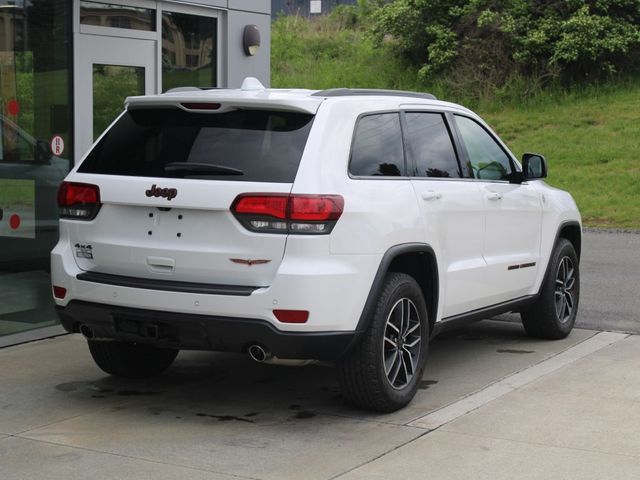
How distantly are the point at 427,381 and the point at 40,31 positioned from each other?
13.5 feet

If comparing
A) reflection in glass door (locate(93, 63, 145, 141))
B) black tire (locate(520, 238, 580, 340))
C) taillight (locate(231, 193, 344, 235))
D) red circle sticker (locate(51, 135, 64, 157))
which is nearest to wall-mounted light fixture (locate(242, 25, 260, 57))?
reflection in glass door (locate(93, 63, 145, 141))

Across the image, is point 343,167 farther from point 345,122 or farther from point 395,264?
point 395,264

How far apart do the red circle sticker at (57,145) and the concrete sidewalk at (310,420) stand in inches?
64.7

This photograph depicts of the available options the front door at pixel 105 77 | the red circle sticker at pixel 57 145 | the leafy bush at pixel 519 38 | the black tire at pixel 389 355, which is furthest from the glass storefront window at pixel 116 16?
the leafy bush at pixel 519 38

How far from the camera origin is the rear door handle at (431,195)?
253 inches

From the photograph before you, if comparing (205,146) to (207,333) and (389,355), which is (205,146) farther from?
(389,355)

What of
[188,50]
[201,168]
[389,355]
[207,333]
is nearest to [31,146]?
[188,50]

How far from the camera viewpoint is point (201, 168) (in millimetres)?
5750

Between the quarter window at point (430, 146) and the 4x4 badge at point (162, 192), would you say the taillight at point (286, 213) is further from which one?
the quarter window at point (430, 146)

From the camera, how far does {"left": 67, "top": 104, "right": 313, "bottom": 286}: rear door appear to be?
18.4 feet

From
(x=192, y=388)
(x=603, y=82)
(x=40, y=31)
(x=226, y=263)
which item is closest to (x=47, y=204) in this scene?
(x=40, y=31)

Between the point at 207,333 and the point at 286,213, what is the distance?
763 mm

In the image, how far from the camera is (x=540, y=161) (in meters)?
8.04

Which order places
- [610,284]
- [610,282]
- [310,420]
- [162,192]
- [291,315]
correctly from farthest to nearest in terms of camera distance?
[610,282]
[610,284]
[310,420]
[162,192]
[291,315]
